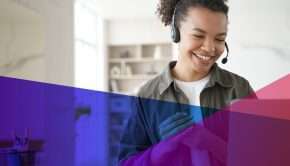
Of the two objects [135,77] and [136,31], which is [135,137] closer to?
[135,77]

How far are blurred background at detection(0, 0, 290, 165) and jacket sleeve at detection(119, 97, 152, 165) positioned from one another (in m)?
0.03

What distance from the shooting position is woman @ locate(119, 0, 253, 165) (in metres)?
1.10

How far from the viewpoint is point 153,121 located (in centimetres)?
113

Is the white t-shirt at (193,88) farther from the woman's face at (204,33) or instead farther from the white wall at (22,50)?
the white wall at (22,50)

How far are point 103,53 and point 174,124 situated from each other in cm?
39

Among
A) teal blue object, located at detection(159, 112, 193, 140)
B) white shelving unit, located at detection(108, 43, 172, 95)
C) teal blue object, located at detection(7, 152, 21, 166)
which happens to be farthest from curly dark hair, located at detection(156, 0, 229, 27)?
teal blue object, located at detection(7, 152, 21, 166)

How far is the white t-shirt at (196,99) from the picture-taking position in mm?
1094

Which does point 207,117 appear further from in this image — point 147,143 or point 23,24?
point 23,24

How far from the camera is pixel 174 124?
3.64 feet

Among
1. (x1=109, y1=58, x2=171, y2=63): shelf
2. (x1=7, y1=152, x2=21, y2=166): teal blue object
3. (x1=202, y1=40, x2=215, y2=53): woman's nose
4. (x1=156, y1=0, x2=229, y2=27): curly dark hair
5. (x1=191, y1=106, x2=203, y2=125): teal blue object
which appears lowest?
(x1=7, y1=152, x2=21, y2=166): teal blue object

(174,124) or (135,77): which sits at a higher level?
(135,77)

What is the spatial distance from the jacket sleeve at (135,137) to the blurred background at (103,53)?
0.03 meters

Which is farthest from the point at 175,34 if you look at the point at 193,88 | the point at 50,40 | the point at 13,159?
the point at 13,159

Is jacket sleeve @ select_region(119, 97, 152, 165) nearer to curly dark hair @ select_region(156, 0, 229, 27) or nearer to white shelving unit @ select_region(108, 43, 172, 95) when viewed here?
white shelving unit @ select_region(108, 43, 172, 95)
